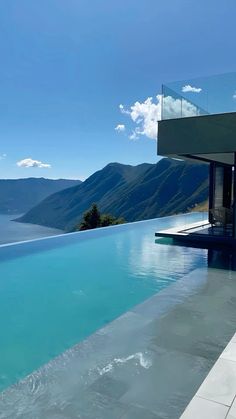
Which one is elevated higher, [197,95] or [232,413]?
[197,95]

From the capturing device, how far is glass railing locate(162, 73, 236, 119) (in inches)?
411

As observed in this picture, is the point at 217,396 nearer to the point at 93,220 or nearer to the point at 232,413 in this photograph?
the point at 232,413

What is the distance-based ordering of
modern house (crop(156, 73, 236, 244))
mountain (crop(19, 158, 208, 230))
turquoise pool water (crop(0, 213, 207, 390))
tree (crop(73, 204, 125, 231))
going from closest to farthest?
turquoise pool water (crop(0, 213, 207, 390))
modern house (crop(156, 73, 236, 244))
tree (crop(73, 204, 125, 231))
mountain (crop(19, 158, 208, 230))

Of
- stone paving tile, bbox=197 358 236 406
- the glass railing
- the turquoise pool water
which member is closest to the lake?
the turquoise pool water

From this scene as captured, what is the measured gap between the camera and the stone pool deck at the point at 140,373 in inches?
107

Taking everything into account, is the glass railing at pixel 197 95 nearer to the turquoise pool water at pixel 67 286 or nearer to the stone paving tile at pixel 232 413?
the turquoise pool water at pixel 67 286

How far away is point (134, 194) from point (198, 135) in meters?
108

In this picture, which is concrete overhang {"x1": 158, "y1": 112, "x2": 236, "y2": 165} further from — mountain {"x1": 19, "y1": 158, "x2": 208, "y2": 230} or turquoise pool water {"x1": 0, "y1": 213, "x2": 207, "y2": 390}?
mountain {"x1": 19, "y1": 158, "x2": 208, "y2": 230}

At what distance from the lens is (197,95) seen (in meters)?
10.9

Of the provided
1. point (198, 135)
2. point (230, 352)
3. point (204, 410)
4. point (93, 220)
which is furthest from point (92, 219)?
Result: point (204, 410)

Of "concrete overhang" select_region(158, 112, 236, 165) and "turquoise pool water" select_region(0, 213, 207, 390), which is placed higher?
"concrete overhang" select_region(158, 112, 236, 165)

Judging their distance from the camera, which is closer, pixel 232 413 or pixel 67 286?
pixel 232 413

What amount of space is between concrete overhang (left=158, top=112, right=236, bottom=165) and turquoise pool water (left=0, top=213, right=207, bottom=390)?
3000 mm

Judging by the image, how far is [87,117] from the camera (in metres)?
34.2
